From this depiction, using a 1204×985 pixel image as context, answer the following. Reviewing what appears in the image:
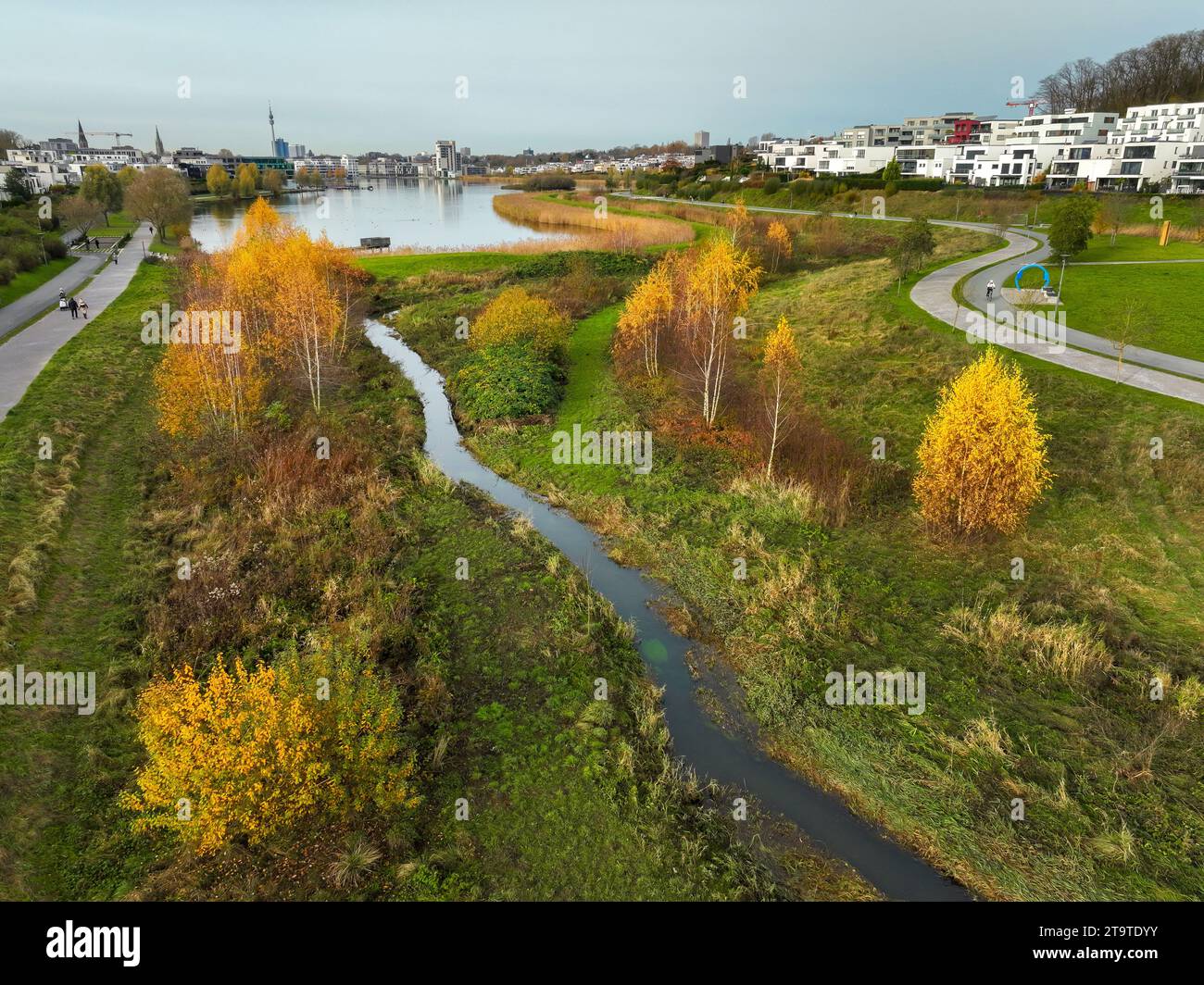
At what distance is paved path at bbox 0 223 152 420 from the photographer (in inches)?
1086

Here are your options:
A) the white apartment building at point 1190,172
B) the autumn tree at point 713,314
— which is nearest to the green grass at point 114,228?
the autumn tree at point 713,314

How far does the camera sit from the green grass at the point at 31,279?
43.4 metres

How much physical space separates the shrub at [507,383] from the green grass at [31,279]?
3092cm

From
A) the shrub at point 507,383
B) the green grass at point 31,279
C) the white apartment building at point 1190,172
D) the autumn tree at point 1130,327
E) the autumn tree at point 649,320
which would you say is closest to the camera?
the autumn tree at point 1130,327

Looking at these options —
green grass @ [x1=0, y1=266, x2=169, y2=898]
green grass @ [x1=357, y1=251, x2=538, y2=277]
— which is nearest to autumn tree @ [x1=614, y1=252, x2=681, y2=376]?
green grass @ [x1=0, y1=266, x2=169, y2=898]

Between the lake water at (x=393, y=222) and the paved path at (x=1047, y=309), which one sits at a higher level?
the lake water at (x=393, y=222)

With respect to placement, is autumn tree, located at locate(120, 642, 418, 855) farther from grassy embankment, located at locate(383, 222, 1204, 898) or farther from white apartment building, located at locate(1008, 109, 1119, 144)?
white apartment building, located at locate(1008, 109, 1119, 144)

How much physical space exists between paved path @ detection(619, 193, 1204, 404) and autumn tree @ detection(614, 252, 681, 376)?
1336 cm

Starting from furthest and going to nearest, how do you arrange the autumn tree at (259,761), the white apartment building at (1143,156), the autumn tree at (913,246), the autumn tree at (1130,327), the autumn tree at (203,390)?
1. the white apartment building at (1143,156)
2. the autumn tree at (913,246)
3. the autumn tree at (1130,327)
4. the autumn tree at (203,390)
5. the autumn tree at (259,761)

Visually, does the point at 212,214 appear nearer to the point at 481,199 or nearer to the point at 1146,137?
the point at 481,199

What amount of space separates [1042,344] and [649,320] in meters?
16.9

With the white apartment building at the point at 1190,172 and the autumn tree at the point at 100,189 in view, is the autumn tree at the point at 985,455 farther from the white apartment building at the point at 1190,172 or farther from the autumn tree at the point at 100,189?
the autumn tree at the point at 100,189
